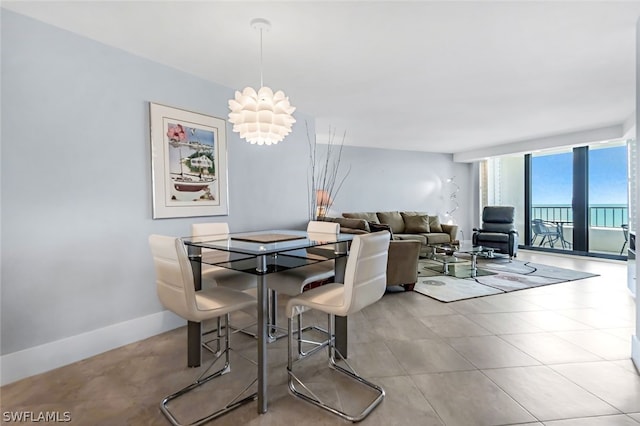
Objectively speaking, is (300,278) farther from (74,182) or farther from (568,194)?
(568,194)

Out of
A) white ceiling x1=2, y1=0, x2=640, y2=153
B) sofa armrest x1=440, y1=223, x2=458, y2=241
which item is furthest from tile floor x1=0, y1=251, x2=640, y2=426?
sofa armrest x1=440, y1=223, x2=458, y2=241

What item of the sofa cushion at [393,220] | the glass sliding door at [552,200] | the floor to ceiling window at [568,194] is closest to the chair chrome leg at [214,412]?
the sofa cushion at [393,220]

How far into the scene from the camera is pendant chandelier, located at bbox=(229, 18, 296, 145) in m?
2.02

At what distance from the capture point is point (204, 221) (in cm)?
314

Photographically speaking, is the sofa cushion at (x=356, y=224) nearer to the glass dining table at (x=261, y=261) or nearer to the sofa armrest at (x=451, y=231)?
the glass dining table at (x=261, y=261)

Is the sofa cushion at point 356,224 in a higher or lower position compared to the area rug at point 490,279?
higher

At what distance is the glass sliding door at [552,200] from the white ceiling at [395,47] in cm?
293

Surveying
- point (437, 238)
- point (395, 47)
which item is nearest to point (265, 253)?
point (395, 47)

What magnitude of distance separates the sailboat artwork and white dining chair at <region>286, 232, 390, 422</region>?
176 centimetres

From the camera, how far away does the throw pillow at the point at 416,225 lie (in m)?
6.73

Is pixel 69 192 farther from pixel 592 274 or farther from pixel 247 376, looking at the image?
pixel 592 274

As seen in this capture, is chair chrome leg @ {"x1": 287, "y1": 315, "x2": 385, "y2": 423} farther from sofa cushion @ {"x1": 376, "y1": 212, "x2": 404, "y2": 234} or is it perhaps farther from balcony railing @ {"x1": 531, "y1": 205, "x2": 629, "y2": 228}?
balcony railing @ {"x1": 531, "y1": 205, "x2": 629, "y2": 228}

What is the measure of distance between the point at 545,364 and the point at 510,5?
2440mm

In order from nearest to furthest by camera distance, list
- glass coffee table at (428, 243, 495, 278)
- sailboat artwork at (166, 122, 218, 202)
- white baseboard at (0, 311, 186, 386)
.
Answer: white baseboard at (0, 311, 186, 386), sailboat artwork at (166, 122, 218, 202), glass coffee table at (428, 243, 495, 278)
